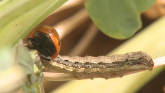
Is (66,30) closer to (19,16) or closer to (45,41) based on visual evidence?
(45,41)

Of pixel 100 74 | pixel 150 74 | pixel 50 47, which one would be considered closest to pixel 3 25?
pixel 50 47

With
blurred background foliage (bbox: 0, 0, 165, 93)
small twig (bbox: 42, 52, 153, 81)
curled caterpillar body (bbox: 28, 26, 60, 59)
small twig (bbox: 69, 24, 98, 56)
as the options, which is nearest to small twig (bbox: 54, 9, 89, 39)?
blurred background foliage (bbox: 0, 0, 165, 93)

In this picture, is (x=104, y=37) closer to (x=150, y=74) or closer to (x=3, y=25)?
(x=150, y=74)

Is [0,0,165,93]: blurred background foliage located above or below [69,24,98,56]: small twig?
below

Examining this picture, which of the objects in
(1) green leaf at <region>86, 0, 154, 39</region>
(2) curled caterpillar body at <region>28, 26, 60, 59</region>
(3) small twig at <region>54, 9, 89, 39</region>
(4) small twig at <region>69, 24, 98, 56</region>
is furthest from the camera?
(4) small twig at <region>69, 24, 98, 56</region>

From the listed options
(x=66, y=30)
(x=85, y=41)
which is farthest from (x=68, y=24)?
(x=85, y=41)

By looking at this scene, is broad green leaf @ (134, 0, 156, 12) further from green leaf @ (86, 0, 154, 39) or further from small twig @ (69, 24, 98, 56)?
small twig @ (69, 24, 98, 56)
